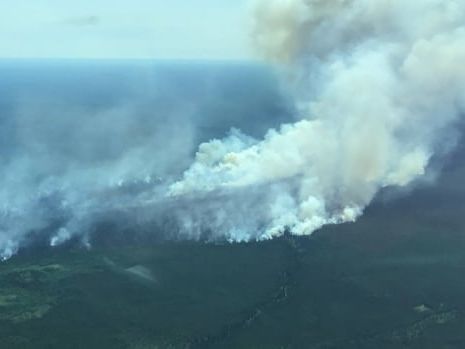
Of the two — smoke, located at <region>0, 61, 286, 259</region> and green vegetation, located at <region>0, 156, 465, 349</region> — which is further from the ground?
smoke, located at <region>0, 61, 286, 259</region>

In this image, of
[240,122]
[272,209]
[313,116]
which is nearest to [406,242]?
[272,209]

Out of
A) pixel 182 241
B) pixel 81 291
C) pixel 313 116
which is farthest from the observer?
pixel 313 116

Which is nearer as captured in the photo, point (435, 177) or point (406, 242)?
point (406, 242)

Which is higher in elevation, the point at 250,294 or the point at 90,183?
the point at 90,183

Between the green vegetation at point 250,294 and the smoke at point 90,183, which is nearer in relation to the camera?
the green vegetation at point 250,294

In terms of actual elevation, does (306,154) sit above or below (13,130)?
below

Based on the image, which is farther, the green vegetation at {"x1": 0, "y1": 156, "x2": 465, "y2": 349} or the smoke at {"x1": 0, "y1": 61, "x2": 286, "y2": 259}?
the smoke at {"x1": 0, "y1": 61, "x2": 286, "y2": 259}

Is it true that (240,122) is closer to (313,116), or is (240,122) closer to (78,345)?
(313,116)

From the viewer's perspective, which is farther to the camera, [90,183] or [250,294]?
[90,183]

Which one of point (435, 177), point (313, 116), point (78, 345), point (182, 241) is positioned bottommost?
point (78, 345)

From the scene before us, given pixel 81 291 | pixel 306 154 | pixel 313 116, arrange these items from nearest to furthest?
pixel 81 291 → pixel 306 154 → pixel 313 116

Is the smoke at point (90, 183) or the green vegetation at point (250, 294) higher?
the smoke at point (90, 183)
